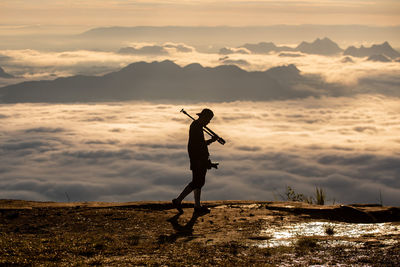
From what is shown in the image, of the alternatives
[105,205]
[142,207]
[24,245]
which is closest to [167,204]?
[142,207]

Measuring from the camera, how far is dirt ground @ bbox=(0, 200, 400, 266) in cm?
662

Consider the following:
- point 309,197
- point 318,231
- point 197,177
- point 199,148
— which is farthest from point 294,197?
point 318,231

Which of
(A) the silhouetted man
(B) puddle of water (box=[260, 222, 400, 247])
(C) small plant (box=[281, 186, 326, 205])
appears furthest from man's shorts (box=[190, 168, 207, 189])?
(C) small plant (box=[281, 186, 326, 205])

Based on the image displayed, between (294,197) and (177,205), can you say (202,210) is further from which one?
(294,197)

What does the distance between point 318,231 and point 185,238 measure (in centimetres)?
247

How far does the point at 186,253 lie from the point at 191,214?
3453mm

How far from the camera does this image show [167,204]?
12.1 meters

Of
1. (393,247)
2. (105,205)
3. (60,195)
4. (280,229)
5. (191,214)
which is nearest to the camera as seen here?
(393,247)

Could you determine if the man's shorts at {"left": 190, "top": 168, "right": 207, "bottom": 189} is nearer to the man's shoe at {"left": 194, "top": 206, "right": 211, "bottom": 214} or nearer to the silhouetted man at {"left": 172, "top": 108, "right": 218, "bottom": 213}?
the silhouetted man at {"left": 172, "top": 108, "right": 218, "bottom": 213}

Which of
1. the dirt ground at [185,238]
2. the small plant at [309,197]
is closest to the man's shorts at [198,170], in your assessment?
the dirt ground at [185,238]

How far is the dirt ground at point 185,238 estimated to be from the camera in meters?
6.62

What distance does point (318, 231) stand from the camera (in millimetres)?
8547

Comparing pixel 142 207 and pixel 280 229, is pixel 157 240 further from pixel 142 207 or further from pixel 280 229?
pixel 142 207

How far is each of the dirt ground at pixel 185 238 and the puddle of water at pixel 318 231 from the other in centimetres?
5
